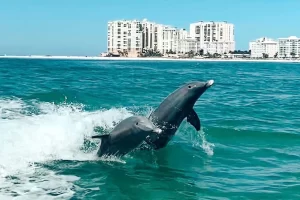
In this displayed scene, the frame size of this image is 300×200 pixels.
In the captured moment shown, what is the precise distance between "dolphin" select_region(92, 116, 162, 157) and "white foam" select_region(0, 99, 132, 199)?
2.84ft

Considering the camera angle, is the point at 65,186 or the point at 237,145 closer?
the point at 65,186

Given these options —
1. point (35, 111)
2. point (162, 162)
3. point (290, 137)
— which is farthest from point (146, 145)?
point (35, 111)

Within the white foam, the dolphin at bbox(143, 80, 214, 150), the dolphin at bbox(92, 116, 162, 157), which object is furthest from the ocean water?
the dolphin at bbox(143, 80, 214, 150)

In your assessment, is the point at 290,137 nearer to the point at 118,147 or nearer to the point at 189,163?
the point at 189,163

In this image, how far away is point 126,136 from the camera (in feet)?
36.9

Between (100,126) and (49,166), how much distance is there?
19.7ft

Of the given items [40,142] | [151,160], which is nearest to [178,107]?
[151,160]

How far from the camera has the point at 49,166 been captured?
11.9 metres

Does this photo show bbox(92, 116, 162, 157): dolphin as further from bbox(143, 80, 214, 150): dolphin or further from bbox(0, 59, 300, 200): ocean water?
bbox(143, 80, 214, 150): dolphin

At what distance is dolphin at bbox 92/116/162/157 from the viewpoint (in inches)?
420

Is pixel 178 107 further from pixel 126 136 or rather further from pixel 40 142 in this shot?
pixel 40 142

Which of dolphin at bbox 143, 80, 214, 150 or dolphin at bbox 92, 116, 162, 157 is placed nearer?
dolphin at bbox 92, 116, 162, 157

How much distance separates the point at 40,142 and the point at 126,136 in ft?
12.9

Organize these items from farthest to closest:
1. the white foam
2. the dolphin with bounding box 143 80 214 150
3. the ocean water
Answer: the dolphin with bounding box 143 80 214 150 < the white foam < the ocean water
